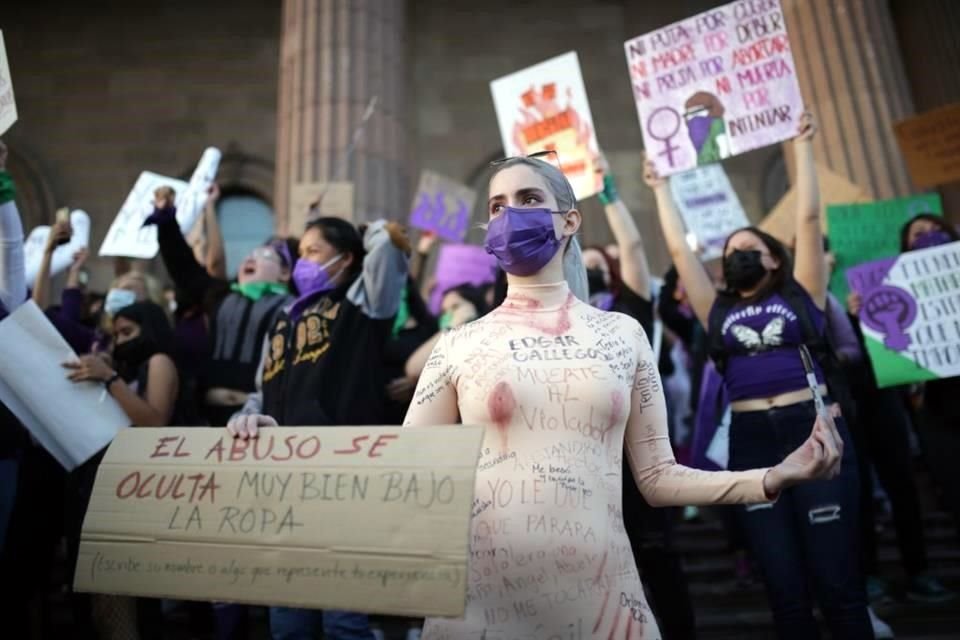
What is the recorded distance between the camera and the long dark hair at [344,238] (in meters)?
3.01

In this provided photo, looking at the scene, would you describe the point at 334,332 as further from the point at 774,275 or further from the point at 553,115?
the point at 553,115

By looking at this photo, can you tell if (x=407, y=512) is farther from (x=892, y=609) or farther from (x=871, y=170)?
(x=871, y=170)

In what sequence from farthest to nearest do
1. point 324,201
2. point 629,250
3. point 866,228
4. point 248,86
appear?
point 248,86, point 324,201, point 866,228, point 629,250

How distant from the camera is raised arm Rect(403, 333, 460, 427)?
1624 mm

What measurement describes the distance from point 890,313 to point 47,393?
3.94 m

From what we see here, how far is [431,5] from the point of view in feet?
38.0

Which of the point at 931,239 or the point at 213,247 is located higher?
the point at 213,247

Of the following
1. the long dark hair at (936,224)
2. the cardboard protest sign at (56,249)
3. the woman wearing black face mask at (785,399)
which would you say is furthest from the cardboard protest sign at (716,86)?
the cardboard protest sign at (56,249)

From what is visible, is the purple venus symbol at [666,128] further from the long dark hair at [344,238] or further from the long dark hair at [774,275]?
the long dark hair at [344,238]

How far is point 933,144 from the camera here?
4.94m

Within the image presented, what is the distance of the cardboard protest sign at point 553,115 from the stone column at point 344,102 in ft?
7.54

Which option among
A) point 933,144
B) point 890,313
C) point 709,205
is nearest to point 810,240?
point 890,313

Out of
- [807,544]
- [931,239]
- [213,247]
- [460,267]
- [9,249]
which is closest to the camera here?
[807,544]

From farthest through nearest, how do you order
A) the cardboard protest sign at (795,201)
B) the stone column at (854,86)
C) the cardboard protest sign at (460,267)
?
1. the stone column at (854,86)
2. the cardboard protest sign at (460,267)
3. the cardboard protest sign at (795,201)
